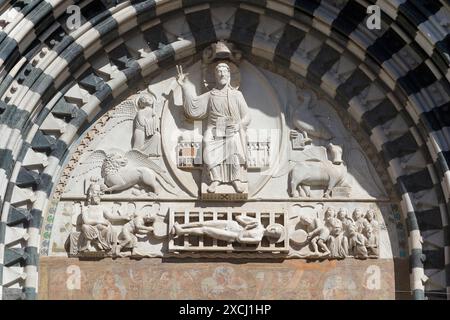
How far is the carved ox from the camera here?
1220cm

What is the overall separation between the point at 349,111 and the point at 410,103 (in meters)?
0.59

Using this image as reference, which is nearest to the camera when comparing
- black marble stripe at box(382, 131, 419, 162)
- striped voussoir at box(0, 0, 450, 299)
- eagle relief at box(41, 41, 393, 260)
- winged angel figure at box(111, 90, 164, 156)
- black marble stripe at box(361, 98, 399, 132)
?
striped voussoir at box(0, 0, 450, 299)

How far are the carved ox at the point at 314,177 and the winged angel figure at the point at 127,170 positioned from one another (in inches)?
39.7

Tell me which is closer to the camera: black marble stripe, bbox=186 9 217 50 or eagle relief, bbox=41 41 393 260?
eagle relief, bbox=41 41 393 260

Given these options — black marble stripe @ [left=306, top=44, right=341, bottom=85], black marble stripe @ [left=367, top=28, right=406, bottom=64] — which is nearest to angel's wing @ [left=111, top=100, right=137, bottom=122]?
black marble stripe @ [left=306, top=44, right=341, bottom=85]

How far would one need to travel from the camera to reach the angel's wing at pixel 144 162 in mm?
12266

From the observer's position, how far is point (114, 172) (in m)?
12.2

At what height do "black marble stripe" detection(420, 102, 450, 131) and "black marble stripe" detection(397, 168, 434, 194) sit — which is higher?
"black marble stripe" detection(420, 102, 450, 131)

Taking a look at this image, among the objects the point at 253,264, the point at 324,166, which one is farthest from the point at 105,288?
the point at 324,166

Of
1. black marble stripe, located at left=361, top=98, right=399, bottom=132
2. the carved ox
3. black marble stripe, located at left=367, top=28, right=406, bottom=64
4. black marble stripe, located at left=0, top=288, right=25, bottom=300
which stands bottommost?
black marble stripe, located at left=0, top=288, right=25, bottom=300

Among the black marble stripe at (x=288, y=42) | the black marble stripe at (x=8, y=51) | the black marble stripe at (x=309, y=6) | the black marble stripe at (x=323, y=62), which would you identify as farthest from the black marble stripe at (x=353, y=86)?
the black marble stripe at (x=8, y=51)

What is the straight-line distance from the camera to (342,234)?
12.0 m

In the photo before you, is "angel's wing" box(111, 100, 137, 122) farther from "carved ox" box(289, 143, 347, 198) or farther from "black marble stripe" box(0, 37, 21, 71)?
"carved ox" box(289, 143, 347, 198)

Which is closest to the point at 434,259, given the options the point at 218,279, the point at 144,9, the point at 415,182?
the point at 415,182
